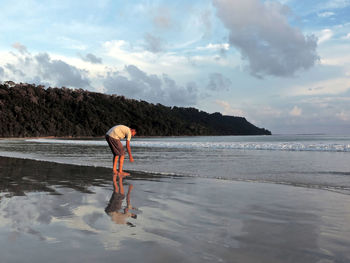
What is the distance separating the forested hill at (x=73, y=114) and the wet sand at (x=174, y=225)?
101m

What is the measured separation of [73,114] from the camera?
119312 millimetres

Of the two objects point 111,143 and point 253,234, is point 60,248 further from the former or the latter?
point 111,143

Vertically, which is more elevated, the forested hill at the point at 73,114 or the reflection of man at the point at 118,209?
the forested hill at the point at 73,114

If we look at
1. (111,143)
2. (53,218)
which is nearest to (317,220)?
(53,218)

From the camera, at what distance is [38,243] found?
125 inches

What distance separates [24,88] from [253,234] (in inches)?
4854

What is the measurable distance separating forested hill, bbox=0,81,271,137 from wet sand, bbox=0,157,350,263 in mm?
100753

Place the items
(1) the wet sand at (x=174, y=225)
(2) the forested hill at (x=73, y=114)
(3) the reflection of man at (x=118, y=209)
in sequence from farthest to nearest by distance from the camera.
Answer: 1. (2) the forested hill at (x=73, y=114)
2. (3) the reflection of man at (x=118, y=209)
3. (1) the wet sand at (x=174, y=225)

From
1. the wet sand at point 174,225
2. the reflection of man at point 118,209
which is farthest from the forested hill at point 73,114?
the wet sand at point 174,225

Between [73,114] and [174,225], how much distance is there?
121680 millimetres

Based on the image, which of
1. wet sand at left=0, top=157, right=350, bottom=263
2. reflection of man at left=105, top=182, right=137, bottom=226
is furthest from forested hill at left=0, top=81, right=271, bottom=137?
wet sand at left=0, top=157, right=350, bottom=263

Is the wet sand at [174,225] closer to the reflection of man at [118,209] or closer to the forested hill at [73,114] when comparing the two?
the reflection of man at [118,209]

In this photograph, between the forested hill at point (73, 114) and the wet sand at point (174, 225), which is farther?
the forested hill at point (73, 114)

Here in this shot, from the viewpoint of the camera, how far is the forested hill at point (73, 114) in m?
100
